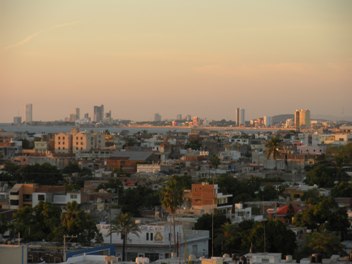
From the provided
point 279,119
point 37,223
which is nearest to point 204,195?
point 37,223

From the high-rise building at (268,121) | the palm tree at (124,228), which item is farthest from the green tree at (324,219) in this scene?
the high-rise building at (268,121)

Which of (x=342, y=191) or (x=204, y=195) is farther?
(x=342, y=191)

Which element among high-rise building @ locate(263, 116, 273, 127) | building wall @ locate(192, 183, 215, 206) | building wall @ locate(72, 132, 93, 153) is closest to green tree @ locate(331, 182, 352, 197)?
building wall @ locate(192, 183, 215, 206)

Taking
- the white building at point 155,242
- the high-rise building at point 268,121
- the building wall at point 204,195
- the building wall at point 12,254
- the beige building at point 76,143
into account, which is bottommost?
the white building at point 155,242

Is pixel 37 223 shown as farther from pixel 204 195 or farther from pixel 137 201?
pixel 137 201

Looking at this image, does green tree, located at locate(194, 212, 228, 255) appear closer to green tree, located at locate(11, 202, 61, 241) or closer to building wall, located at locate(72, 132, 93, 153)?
green tree, located at locate(11, 202, 61, 241)

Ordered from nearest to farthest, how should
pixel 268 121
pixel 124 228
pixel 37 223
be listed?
1. pixel 124 228
2. pixel 37 223
3. pixel 268 121

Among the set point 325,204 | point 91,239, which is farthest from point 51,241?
point 325,204

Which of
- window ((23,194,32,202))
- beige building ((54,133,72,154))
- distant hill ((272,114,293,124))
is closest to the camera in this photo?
window ((23,194,32,202))

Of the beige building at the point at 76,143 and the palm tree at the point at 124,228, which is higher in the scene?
the beige building at the point at 76,143

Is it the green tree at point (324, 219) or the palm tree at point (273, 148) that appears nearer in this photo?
the green tree at point (324, 219)

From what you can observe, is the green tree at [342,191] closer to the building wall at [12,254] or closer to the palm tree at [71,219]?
the palm tree at [71,219]
